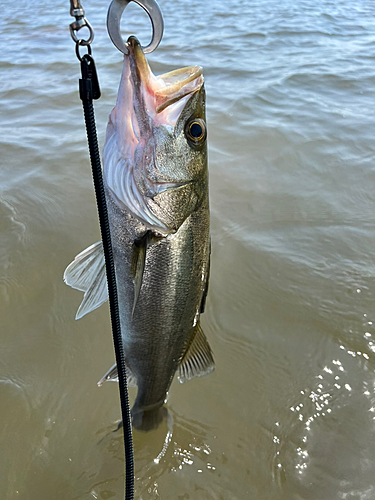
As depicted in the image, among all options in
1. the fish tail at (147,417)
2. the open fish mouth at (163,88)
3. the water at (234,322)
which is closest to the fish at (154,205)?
the open fish mouth at (163,88)

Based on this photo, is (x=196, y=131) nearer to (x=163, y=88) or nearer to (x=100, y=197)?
(x=163, y=88)

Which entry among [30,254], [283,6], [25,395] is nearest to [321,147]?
[30,254]

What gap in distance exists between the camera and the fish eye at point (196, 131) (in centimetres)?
140

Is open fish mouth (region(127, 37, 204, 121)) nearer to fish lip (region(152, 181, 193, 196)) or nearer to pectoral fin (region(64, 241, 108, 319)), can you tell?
fish lip (region(152, 181, 193, 196))

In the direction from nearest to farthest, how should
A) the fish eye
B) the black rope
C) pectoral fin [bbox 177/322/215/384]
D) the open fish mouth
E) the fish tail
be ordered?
the black rope, the open fish mouth, the fish eye, pectoral fin [bbox 177/322/215/384], the fish tail

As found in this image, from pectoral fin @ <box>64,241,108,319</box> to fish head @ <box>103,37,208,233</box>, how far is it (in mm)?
298

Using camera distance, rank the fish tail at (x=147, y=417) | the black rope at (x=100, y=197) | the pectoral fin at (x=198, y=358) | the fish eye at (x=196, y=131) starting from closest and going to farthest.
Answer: the black rope at (x=100, y=197) < the fish eye at (x=196, y=131) < the pectoral fin at (x=198, y=358) < the fish tail at (x=147, y=417)

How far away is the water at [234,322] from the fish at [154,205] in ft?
2.89

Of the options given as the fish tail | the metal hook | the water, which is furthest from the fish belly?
the water

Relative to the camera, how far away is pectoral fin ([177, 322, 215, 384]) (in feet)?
5.80

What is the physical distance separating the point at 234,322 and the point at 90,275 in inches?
56.3

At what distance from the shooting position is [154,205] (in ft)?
4.62

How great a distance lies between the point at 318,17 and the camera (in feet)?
34.1

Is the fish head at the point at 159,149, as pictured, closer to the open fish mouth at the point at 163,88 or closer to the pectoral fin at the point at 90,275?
the open fish mouth at the point at 163,88
